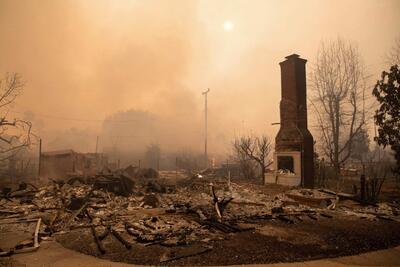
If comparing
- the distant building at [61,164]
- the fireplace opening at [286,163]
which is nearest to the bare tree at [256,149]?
the fireplace opening at [286,163]

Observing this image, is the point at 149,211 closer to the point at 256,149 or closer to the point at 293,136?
the point at 293,136

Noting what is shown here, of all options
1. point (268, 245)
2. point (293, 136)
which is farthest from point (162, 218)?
point (293, 136)

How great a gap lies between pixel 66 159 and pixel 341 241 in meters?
26.2

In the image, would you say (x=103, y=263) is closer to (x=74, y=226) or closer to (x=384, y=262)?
(x=74, y=226)

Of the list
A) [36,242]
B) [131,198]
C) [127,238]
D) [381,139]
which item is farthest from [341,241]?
[381,139]

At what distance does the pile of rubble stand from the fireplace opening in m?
3.39

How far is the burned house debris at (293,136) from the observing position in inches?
684

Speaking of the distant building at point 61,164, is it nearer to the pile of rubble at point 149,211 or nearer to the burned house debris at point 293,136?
the pile of rubble at point 149,211

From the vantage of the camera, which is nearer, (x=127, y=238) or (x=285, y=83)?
(x=127, y=238)

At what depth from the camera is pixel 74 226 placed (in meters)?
8.69

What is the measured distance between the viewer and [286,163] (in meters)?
18.3

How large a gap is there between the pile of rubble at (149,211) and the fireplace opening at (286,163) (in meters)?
3.39

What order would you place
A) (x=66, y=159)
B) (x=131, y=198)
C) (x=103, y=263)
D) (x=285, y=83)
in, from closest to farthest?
(x=103, y=263) → (x=131, y=198) → (x=285, y=83) → (x=66, y=159)

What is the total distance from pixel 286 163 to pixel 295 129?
244 centimetres
